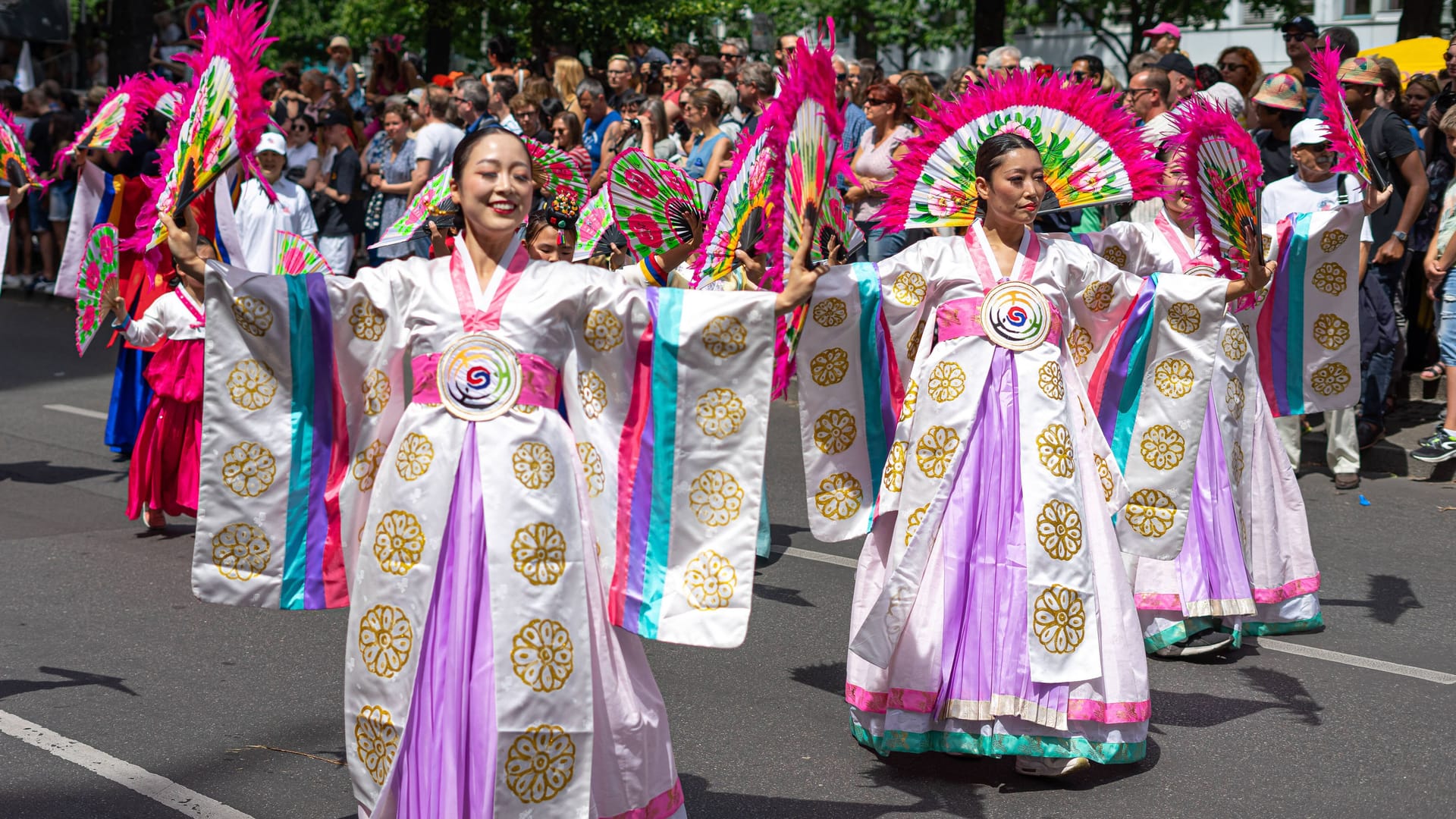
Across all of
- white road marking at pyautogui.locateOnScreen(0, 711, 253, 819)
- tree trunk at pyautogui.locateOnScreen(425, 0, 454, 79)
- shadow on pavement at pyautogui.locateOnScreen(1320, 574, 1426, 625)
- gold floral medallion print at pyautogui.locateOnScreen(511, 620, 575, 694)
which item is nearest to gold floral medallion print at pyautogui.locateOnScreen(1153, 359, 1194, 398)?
shadow on pavement at pyautogui.locateOnScreen(1320, 574, 1426, 625)

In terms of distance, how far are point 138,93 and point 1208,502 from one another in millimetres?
4374

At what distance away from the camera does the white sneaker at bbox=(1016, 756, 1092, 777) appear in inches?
159

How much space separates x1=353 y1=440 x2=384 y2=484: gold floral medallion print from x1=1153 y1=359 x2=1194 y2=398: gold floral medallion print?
236 centimetres

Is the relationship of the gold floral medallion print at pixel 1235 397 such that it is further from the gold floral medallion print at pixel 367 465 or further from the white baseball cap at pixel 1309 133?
the gold floral medallion print at pixel 367 465

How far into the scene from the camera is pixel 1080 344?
14.9 ft

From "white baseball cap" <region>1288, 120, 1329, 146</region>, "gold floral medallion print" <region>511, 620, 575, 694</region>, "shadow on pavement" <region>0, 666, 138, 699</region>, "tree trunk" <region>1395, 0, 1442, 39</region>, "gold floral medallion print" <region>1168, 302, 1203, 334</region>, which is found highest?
"tree trunk" <region>1395, 0, 1442, 39</region>

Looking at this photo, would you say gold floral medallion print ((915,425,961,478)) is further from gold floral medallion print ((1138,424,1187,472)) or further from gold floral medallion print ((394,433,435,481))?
gold floral medallion print ((394,433,435,481))

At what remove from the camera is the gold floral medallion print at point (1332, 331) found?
18.4ft

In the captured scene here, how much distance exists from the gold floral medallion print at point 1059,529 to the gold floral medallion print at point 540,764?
4.75 feet

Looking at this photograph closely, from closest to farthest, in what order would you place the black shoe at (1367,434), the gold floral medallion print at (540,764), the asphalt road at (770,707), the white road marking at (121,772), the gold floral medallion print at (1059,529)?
1. the gold floral medallion print at (540,764)
2. the white road marking at (121,772)
3. the asphalt road at (770,707)
4. the gold floral medallion print at (1059,529)
5. the black shoe at (1367,434)

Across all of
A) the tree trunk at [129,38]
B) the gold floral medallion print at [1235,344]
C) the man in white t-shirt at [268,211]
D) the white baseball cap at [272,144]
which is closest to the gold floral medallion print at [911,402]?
the gold floral medallion print at [1235,344]

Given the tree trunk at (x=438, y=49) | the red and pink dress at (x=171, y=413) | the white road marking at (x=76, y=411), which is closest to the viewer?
the red and pink dress at (x=171, y=413)

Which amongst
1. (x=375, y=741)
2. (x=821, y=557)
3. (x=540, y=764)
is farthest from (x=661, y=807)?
(x=821, y=557)

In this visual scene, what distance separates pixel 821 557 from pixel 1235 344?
6.43ft
